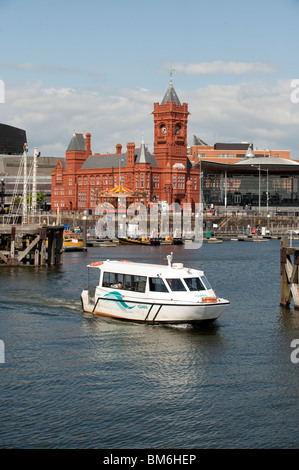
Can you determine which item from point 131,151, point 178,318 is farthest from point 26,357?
point 131,151

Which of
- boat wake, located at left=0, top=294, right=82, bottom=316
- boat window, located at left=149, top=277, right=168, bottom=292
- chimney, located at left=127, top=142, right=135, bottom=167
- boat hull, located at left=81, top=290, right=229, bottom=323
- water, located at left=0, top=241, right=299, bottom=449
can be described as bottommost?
→ water, located at left=0, top=241, right=299, bottom=449

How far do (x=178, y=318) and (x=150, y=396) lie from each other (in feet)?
38.8

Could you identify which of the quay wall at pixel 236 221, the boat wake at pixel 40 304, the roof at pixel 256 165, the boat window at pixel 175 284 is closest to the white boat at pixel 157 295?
the boat window at pixel 175 284

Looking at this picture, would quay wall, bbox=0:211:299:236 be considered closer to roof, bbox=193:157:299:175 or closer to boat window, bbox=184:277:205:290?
roof, bbox=193:157:299:175

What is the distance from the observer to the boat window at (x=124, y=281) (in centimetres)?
4394

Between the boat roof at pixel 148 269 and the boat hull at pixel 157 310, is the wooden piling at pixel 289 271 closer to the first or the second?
the boat hull at pixel 157 310

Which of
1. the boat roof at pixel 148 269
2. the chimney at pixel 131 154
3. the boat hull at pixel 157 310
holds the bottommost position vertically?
the boat hull at pixel 157 310

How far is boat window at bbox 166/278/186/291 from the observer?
140ft

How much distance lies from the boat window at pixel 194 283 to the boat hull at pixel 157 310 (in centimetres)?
131

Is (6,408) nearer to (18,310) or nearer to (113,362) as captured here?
(113,362)

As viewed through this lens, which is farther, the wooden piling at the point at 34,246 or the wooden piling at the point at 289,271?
the wooden piling at the point at 34,246

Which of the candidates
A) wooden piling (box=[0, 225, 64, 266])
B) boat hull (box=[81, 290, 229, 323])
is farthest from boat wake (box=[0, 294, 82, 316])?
wooden piling (box=[0, 225, 64, 266])

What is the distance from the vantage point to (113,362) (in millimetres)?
35688
